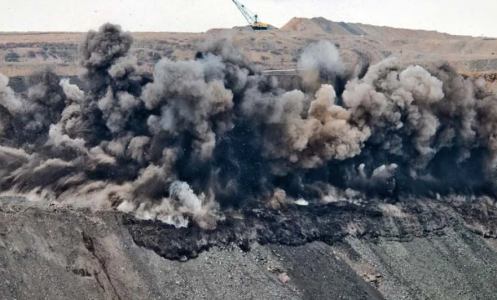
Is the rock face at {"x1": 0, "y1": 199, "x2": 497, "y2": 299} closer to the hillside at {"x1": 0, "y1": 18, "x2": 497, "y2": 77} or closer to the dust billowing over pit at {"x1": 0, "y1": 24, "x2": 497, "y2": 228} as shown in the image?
the dust billowing over pit at {"x1": 0, "y1": 24, "x2": 497, "y2": 228}

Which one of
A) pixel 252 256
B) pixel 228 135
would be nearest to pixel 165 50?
pixel 228 135

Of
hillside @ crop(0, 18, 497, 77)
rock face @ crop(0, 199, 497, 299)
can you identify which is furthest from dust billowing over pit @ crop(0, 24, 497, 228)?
hillside @ crop(0, 18, 497, 77)

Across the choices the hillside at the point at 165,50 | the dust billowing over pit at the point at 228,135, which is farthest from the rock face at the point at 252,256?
the hillside at the point at 165,50

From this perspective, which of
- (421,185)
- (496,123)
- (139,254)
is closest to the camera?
(139,254)

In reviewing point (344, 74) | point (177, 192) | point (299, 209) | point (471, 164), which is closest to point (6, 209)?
point (177, 192)

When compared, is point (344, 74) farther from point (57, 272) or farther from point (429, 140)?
point (57, 272)

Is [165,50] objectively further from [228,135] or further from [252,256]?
[252,256]
